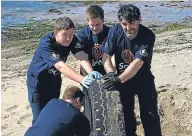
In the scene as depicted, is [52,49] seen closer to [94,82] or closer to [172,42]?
[94,82]

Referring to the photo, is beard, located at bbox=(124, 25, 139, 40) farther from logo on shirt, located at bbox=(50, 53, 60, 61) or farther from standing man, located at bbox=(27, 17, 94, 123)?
logo on shirt, located at bbox=(50, 53, 60, 61)

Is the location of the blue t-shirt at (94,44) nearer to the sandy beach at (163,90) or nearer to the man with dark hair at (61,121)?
the man with dark hair at (61,121)

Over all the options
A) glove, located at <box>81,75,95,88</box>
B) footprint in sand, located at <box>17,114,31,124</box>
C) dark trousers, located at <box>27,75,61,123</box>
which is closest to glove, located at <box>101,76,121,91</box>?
glove, located at <box>81,75,95,88</box>

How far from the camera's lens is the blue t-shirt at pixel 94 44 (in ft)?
15.3

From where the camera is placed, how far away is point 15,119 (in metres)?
6.71

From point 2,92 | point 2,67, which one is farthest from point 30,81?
point 2,67

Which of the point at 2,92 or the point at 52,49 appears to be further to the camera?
the point at 2,92

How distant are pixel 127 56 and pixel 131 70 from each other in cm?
23

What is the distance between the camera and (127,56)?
4.42m

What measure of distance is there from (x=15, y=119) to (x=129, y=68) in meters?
3.08

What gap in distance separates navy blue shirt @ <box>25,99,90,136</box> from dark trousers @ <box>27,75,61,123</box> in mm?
786

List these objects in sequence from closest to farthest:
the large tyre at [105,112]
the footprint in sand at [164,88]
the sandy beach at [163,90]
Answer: the large tyre at [105,112] < the sandy beach at [163,90] < the footprint in sand at [164,88]

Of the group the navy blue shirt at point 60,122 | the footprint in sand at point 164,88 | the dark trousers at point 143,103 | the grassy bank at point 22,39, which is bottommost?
the grassy bank at point 22,39

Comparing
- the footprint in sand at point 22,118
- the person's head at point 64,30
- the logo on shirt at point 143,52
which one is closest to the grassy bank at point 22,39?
the footprint in sand at point 22,118
